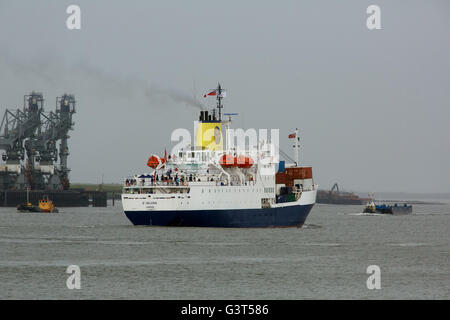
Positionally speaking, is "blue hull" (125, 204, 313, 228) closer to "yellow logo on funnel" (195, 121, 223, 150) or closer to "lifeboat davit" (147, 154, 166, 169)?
"lifeboat davit" (147, 154, 166, 169)

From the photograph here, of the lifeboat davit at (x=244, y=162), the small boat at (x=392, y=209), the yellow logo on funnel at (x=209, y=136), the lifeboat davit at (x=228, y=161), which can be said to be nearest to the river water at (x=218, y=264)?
the lifeboat davit at (x=244, y=162)

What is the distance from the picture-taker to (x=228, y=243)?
63594 millimetres

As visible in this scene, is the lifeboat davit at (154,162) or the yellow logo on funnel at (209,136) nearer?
the lifeboat davit at (154,162)

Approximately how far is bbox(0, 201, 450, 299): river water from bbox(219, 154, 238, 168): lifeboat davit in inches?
227

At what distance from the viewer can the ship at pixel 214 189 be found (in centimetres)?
Result: 7188

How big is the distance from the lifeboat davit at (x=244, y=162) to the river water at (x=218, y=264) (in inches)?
220

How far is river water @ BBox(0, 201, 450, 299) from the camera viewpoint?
133 ft

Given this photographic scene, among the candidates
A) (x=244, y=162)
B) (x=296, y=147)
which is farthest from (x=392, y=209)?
(x=244, y=162)

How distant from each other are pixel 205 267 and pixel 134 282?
713cm

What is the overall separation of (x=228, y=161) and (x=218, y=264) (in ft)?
80.6

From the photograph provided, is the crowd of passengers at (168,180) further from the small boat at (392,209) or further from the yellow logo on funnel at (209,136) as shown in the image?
the small boat at (392,209)

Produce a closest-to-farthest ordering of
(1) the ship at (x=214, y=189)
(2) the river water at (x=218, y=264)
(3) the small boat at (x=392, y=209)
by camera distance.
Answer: (2) the river water at (x=218, y=264)
(1) the ship at (x=214, y=189)
(3) the small boat at (x=392, y=209)

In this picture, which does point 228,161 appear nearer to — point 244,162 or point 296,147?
point 244,162
